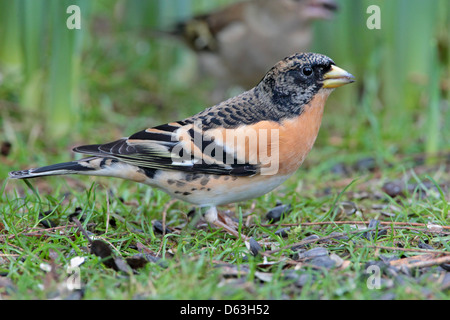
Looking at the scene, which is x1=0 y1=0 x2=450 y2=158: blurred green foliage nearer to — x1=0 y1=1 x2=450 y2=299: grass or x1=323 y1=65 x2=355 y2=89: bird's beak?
x1=0 y1=1 x2=450 y2=299: grass

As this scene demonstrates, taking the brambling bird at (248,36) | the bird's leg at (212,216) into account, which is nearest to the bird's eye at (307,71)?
the bird's leg at (212,216)

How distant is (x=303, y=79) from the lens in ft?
11.0

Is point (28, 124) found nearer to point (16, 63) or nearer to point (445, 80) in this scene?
point (16, 63)

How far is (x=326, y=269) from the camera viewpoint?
269 centimetres

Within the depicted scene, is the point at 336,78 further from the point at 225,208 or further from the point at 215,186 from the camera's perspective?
the point at 225,208

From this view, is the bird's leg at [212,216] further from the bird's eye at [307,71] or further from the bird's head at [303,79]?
the bird's eye at [307,71]

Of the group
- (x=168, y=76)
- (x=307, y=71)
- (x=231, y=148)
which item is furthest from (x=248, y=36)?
(x=231, y=148)

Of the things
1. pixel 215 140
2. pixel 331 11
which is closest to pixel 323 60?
pixel 215 140

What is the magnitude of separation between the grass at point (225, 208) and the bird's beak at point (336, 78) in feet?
1.82

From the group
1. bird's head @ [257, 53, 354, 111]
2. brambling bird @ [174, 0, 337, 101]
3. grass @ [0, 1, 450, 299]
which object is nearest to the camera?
grass @ [0, 1, 450, 299]

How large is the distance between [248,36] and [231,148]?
317 centimetres

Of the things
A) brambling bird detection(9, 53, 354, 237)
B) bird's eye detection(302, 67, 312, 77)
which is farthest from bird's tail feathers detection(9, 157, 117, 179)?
bird's eye detection(302, 67, 312, 77)

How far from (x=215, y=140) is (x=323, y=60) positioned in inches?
28.3

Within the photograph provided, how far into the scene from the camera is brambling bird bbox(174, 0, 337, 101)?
615 cm
